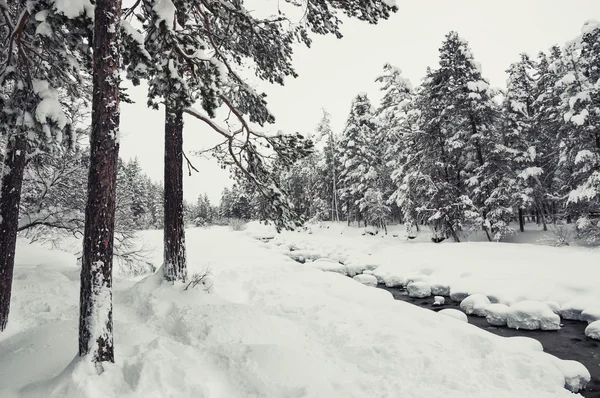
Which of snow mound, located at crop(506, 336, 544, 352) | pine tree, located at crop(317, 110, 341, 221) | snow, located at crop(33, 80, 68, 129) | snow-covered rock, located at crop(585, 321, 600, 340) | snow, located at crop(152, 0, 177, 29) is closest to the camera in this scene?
snow, located at crop(152, 0, 177, 29)

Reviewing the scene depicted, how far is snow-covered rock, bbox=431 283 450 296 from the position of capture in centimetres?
1105

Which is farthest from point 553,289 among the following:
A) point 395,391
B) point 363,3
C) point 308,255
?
point 308,255

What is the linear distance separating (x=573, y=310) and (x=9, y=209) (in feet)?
42.4

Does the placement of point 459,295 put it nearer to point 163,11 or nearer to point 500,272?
point 500,272

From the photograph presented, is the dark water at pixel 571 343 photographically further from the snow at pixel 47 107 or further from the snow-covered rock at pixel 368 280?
the snow at pixel 47 107

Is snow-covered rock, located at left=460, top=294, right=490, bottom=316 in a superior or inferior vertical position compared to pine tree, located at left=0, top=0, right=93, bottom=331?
inferior

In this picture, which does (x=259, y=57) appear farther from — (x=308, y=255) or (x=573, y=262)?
(x=308, y=255)

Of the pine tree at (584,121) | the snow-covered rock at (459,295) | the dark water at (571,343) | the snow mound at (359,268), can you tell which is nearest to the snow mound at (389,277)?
the snow mound at (359,268)

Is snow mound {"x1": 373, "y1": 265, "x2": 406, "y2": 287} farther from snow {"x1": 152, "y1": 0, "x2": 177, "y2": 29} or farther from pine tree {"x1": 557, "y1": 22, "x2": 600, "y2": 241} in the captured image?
snow {"x1": 152, "y1": 0, "x2": 177, "y2": 29}

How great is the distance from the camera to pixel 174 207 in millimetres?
6676

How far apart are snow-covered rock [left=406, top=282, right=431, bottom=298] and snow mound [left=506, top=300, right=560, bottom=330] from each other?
3.14 meters

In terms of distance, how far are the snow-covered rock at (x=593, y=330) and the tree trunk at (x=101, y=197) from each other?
9440 millimetres

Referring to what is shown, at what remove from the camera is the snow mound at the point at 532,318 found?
302 inches

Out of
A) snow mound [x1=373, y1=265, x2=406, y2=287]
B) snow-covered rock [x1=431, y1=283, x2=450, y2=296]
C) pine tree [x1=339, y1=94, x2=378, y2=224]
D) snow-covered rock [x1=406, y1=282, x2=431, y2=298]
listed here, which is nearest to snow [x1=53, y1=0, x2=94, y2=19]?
snow-covered rock [x1=406, y1=282, x2=431, y2=298]
